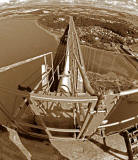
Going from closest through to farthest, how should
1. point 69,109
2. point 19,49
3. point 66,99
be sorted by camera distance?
point 66,99
point 69,109
point 19,49

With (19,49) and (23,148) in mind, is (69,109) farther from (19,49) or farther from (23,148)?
(19,49)

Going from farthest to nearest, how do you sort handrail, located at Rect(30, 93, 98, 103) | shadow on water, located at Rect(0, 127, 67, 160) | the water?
1. the water
2. shadow on water, located at Rect(0, 127, 67, 160)
3. handrail, located at Rect(30, 93, 98, 103)

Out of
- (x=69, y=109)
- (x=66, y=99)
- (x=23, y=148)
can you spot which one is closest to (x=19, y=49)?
(x=69, y=109)

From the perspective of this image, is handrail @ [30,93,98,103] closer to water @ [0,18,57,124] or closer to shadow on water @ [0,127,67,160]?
shadow on water @ [0,127,67,160]

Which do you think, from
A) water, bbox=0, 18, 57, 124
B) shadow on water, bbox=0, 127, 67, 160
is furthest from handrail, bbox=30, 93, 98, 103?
water, bbox=0, 18, 57, 124

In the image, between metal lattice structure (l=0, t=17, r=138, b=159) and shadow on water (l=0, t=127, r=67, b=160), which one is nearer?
metal lattice structure (l=0, t=17, r=138, b=159)

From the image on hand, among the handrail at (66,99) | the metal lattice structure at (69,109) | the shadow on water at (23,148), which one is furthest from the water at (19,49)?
the handrail at (66,99)

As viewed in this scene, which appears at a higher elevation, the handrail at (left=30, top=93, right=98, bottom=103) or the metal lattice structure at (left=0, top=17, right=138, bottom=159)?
the handrail at (left=30, top=93, right=98, bottom=103)

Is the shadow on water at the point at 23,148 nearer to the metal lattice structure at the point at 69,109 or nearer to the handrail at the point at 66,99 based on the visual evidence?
the metal lattice structure at the point at 69,109

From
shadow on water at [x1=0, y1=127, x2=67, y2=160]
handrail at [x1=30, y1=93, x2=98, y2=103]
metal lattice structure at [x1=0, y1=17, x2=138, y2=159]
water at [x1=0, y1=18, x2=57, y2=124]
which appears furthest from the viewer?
water at [x1=0, y1=18, x2=57, y2=124]
